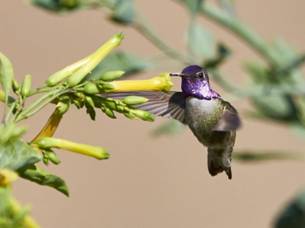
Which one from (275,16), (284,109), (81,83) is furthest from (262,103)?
(275,16)

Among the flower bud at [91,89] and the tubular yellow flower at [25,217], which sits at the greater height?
the flower bud at [91,89]

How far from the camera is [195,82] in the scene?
265 cm

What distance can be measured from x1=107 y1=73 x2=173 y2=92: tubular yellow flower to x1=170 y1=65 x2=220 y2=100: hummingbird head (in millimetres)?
28

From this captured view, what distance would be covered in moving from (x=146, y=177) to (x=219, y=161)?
632 centimetres

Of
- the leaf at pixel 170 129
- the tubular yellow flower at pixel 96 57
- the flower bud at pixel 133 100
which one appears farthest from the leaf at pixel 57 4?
the flower bud at pixel 133 100

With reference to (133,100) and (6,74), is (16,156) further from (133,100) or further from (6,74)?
(133,100)

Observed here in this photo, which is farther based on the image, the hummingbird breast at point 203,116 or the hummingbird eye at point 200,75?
the hummingbird breast at point 203,116

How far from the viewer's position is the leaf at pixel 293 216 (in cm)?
419

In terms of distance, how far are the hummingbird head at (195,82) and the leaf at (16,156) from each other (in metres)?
0.54

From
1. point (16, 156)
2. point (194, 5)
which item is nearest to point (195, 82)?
point (16, 156)

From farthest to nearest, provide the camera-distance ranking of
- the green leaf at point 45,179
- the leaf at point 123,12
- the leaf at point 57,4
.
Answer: the leaf at point 123,12 < the leaf at point 57,4 < the green leaf at point 45,179

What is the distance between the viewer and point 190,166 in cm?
929

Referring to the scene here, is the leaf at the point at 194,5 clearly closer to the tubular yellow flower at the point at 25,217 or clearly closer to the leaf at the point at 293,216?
the leaf at the point at 293,216

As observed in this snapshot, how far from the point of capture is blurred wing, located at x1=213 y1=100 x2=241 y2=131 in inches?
104
